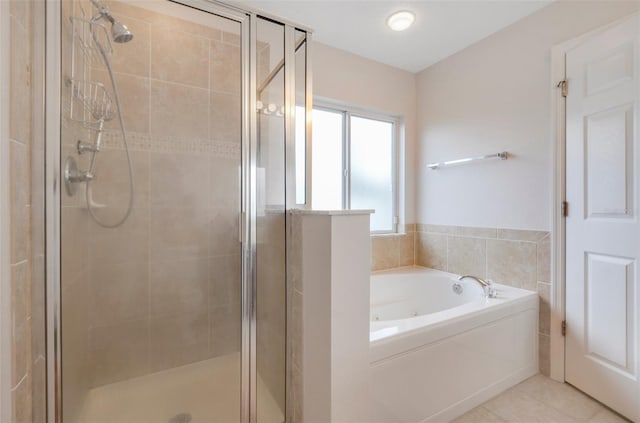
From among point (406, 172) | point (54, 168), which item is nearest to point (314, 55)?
point (406, 172)

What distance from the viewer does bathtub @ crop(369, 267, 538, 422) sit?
128 centimetres

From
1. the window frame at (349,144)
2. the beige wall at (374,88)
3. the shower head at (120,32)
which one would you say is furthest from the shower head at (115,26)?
the window frame at (349,144)

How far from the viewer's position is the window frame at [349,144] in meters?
2.53

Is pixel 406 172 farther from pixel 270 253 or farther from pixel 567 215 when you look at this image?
pixel 270 253

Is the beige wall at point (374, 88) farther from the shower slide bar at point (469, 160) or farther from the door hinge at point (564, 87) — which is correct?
the door hinge at point (564, 87)

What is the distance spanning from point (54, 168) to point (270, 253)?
0.87 metres

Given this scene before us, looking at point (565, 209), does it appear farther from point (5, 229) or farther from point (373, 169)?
point (5, 229)

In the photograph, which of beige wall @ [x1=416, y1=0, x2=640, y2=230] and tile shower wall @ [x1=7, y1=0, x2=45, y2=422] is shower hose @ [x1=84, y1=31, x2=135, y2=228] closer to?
tile shower wall @ [x1=7, y1=0, x2=45, y2=422]

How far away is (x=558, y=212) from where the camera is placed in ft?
5.86

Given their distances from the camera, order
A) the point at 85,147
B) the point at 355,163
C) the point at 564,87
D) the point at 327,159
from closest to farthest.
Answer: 1. the point at 85,147
2. the point at 564,87
3. the point at 327,159
4. the point at 355,163

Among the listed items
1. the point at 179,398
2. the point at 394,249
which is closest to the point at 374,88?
the point at 394,249

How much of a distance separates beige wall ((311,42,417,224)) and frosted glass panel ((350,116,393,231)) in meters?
0.14

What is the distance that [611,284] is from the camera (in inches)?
61.5

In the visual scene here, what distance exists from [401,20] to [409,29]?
0.18 meters
